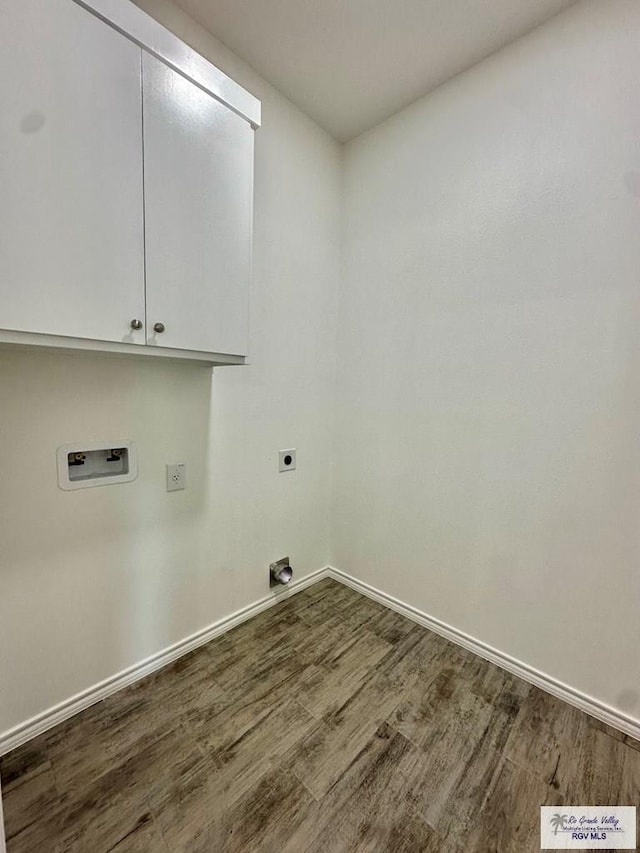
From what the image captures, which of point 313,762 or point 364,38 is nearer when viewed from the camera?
point 313,762

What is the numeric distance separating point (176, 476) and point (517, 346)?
1586 millimetres

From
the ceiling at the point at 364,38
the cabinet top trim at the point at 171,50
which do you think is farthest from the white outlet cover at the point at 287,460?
the ceiling at the point at 364,38

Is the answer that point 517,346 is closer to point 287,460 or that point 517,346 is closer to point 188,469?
point 287,460

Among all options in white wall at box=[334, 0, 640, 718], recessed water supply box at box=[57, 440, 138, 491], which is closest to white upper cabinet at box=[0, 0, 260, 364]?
recessed water supply box at box=[57, 440, 138, 491]

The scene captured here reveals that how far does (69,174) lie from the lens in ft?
3.19

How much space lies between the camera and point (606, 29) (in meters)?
1.31

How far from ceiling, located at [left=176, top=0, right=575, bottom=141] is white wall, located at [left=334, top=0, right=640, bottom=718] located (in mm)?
95

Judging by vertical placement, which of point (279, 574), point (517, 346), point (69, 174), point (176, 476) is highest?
point (69, 174)

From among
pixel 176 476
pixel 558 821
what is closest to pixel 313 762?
pixel 558 821

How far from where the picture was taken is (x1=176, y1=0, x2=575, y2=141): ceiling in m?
1.39

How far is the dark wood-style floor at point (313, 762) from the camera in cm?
103

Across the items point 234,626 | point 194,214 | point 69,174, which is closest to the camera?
point 69,174

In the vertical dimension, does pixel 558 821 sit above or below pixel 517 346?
below

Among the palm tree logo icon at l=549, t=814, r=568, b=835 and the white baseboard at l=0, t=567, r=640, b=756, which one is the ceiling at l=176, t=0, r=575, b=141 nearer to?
the white baseboard at l=0, t=567, r=640, b=756
